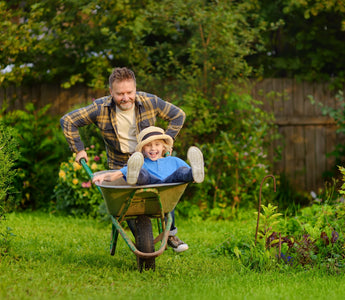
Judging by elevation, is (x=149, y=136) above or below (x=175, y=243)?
above

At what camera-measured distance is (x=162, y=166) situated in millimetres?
3939

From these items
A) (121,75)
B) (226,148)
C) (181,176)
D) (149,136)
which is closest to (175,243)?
(181,176)

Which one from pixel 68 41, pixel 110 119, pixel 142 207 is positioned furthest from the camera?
pixel 68 41

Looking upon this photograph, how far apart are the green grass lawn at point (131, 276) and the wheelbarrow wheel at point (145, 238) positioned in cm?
12

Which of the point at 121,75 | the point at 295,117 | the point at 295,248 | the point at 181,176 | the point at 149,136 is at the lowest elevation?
the point at 295,248

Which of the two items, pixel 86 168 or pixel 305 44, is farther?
pixel 305 44

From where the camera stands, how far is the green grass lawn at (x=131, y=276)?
3.40 m

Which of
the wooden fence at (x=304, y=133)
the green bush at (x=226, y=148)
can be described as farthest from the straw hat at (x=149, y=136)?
the wooden fence at (x=304, y=133)

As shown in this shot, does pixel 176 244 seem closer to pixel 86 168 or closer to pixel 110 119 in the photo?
pixel 86 168

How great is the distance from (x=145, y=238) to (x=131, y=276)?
0.29 meters

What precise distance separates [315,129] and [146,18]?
3.07 meters

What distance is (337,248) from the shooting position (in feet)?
13.9

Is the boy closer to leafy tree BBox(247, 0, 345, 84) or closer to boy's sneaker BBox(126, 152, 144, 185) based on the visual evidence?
boy's sneaker BBox(126, 152, 144, 185)

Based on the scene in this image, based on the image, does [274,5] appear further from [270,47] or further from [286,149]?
[286,149]
